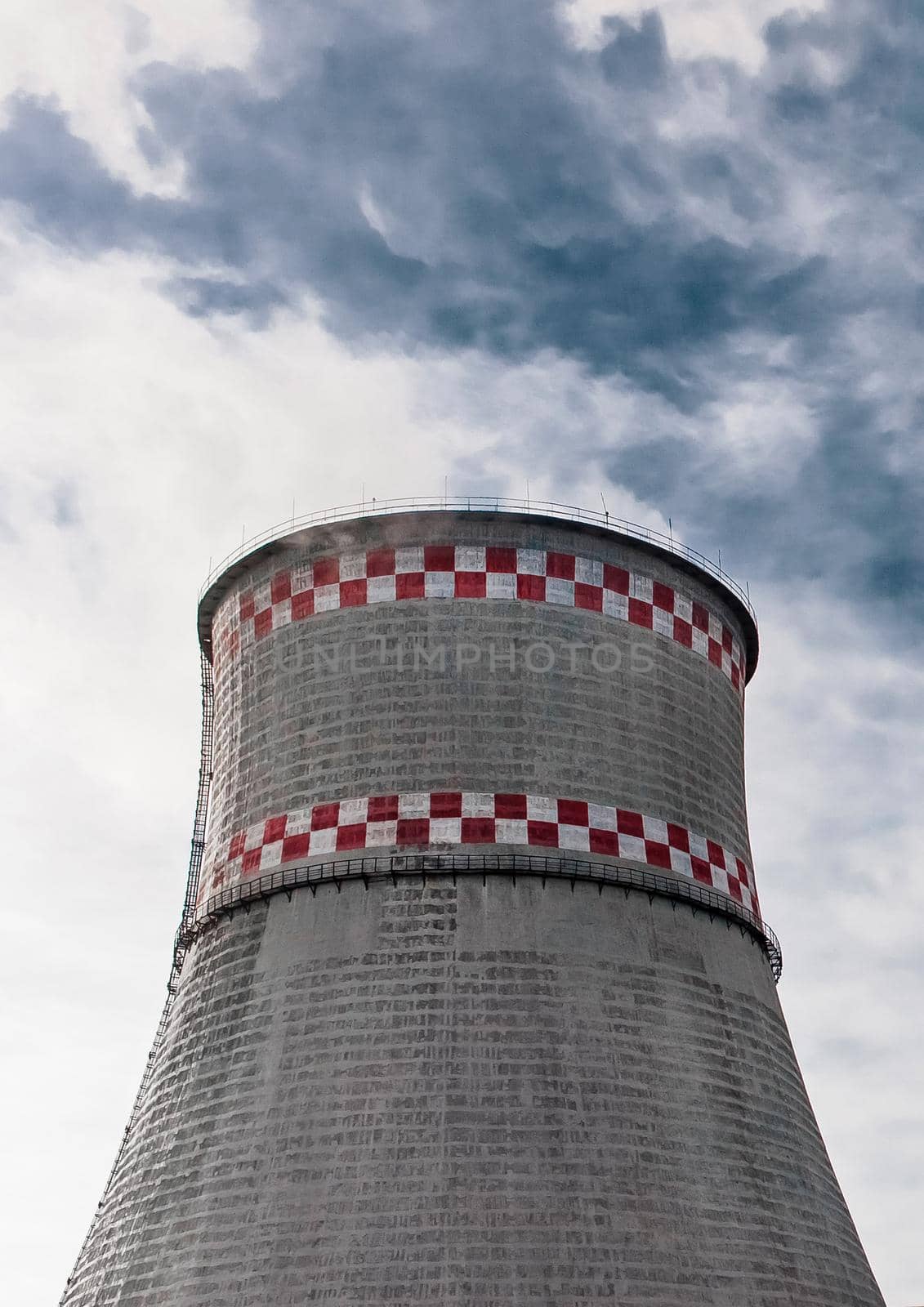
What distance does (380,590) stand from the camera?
14539 millimetres

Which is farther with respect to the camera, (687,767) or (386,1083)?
(687,767)

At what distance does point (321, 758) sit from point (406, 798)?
3.97ft

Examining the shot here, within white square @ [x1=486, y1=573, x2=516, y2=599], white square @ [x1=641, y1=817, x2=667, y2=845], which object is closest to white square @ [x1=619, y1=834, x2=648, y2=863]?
white square @ [x1=641, y1=817, x2=667, y2=845]

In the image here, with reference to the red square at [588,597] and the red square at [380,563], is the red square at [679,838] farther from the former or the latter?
the red square at [380,563]

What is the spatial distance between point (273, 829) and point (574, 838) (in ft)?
11.2

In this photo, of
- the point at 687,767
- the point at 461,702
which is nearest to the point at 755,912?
the point at 687,767

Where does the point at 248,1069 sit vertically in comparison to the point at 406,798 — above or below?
below

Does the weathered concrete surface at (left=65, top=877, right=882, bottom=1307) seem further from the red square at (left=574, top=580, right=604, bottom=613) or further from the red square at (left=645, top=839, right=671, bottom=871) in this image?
the red square at (left=574, top=580, right=604, bottom=613)

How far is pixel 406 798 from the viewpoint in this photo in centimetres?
1341

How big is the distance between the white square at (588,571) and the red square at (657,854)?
3149 millimetres

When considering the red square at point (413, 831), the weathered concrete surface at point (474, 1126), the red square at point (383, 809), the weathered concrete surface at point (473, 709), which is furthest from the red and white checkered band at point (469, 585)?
the weathered concrete surface at point (474, 1126)

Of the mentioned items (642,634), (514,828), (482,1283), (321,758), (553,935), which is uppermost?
(642,634)

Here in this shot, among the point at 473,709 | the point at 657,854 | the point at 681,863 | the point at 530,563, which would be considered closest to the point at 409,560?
the point at 530,563

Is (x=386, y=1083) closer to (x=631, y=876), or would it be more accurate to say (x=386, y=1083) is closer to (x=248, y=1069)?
(x=248, y=1069)
